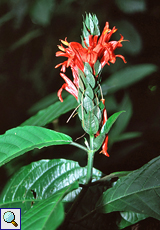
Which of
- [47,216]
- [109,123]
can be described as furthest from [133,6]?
[47,216]

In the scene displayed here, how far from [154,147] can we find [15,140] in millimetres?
947

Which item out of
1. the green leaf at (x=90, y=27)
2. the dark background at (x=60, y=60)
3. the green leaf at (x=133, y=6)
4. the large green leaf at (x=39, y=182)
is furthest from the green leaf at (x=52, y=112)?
the green leaf at (x=133, y=6)

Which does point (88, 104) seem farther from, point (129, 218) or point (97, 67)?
point (129, 218)

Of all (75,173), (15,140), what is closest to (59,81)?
(75,173)

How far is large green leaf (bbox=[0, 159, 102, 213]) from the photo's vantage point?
0.51 m

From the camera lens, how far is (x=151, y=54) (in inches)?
50.3

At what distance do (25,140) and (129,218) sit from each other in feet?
0.98

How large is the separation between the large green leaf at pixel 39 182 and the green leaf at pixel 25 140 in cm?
17

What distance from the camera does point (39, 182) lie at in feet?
1.77

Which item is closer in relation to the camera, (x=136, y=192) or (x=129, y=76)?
(x=136, y=192)

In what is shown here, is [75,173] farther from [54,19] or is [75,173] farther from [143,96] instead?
[54,19]

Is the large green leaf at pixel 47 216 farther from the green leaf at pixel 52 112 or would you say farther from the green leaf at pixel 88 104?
the green leaf at pixel 52 112

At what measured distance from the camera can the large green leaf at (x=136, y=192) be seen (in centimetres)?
39

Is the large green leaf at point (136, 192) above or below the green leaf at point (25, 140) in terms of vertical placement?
below
